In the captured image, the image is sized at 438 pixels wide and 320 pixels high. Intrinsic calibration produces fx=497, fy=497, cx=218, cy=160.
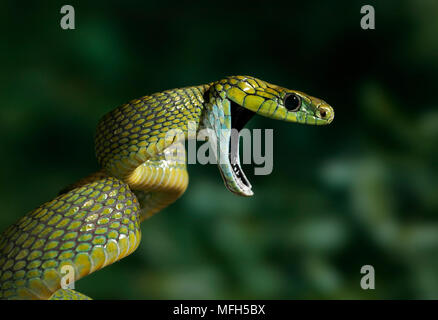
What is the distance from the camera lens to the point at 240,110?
145cm

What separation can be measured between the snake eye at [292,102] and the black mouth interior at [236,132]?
0.12 m

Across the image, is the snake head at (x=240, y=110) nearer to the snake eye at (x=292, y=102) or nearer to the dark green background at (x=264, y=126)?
the snake eye at (x=292, y=102)

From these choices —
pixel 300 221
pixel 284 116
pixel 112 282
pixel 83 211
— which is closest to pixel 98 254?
pixel 83 211

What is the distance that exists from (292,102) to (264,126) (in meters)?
1.74

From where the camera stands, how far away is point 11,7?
119 inches

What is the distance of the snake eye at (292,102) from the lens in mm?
1418

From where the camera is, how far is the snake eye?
4.65 ft

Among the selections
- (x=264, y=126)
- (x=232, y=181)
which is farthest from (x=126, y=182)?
(x=264, y=126)

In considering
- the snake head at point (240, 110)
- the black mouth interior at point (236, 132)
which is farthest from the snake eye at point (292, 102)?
the black mouth interior at point (236, 132)

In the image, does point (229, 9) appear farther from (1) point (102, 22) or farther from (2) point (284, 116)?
(2) point (284, 116)

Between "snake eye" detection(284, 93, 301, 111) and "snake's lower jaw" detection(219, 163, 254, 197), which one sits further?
"snake eye" detection(284, 93, 301, 111)

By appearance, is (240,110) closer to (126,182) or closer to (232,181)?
(232,181)

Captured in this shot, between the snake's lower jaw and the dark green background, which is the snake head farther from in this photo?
the dark green background

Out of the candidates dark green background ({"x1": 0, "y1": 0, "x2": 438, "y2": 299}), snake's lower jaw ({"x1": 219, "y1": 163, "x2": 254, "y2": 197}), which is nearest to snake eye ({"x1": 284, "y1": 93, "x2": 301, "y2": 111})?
snake's lower jaw ({"x1": 219, "y1": 163, "x2": 254, "y2": 197})
